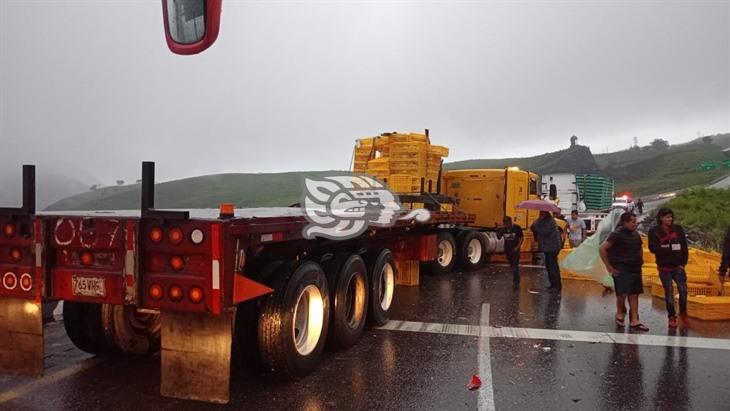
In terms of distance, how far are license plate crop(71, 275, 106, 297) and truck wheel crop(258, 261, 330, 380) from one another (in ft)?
4.08

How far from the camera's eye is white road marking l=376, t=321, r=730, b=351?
5.75 metres

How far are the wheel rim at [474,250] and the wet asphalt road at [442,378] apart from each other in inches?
215

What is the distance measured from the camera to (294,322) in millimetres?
4230

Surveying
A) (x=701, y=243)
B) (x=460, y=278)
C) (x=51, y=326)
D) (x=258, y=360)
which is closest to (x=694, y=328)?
(x=460, y=278)

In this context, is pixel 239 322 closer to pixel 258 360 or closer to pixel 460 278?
pixel 258 360

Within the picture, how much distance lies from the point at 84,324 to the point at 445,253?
7972 millimetres

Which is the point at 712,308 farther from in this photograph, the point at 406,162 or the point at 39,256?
the point at 39,256

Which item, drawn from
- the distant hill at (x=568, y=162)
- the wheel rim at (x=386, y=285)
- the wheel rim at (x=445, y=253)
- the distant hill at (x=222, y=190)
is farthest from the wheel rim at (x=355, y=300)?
the distant hill at (x=568, y=162)

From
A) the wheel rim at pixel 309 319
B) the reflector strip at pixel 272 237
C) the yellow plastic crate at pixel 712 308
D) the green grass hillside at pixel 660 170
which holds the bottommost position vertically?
the yellow plastic crate at pixel 712 308

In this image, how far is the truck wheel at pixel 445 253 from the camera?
439 inches

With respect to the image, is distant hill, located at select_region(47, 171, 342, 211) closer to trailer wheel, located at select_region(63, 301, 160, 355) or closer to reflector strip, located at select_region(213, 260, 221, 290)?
trailer wheel, located at select_region(63, 301, 160, 355)

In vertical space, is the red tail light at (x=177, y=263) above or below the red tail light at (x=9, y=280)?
above

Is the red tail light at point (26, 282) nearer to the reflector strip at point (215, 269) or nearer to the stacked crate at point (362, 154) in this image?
the reflector strip at point (215, 269)

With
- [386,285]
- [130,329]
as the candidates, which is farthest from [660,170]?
[130,329]
